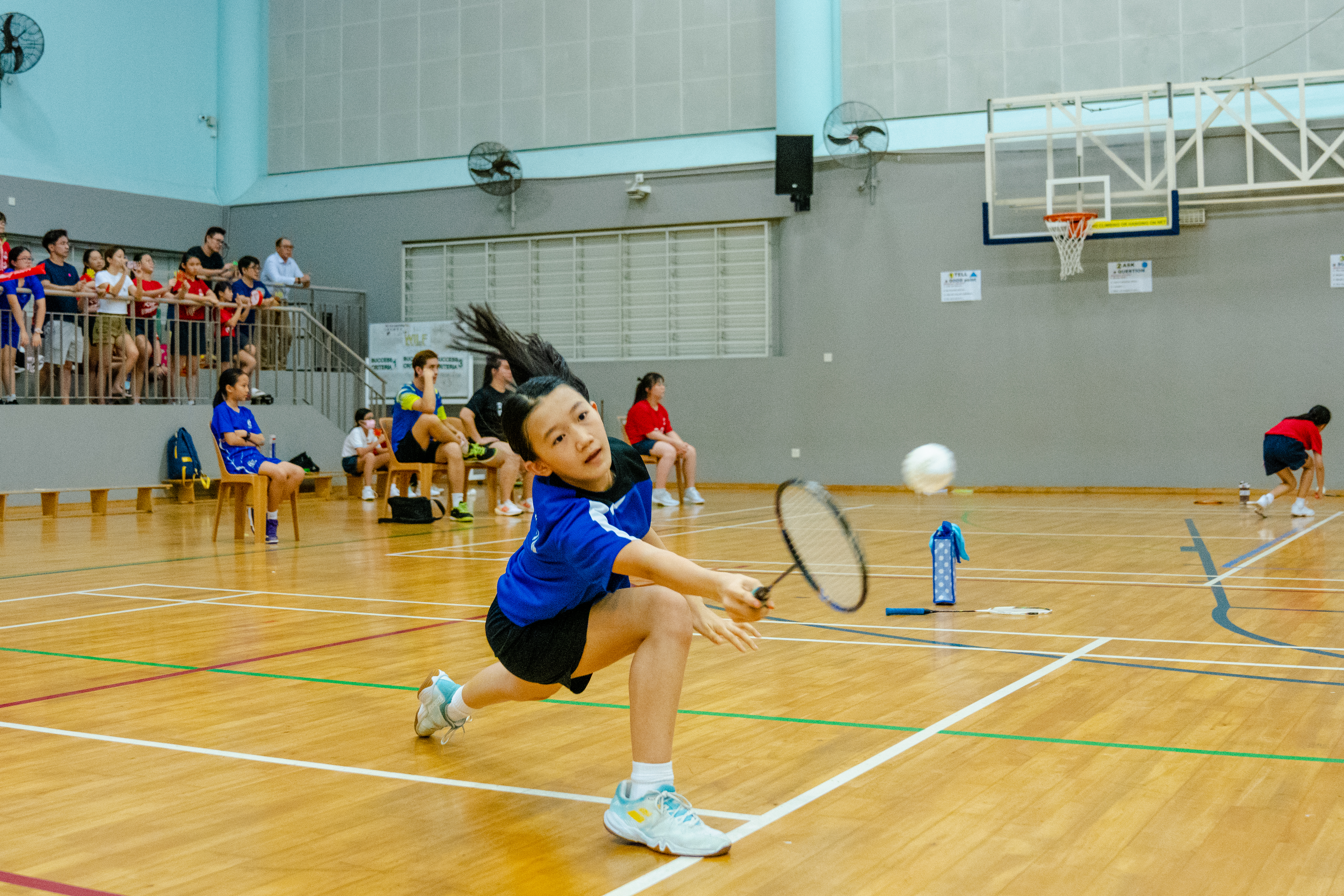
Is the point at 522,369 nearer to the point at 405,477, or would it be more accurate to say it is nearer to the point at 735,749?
the point at 735,749

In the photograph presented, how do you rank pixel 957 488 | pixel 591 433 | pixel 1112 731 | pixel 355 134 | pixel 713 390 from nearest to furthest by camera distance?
1. pixel 591 433
2. pixel 1112 731
3. pixel 957 488
4. pixel 713 390
5. pixel 355 134

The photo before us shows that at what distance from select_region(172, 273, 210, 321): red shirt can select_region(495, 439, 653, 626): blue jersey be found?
1382 centimetres

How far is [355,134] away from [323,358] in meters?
3.88

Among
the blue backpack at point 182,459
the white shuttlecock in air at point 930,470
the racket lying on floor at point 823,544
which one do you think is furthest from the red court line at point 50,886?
the blue backpack at point 182,459

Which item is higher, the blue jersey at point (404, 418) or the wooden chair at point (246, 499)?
the blue jersey at point (404, 418)

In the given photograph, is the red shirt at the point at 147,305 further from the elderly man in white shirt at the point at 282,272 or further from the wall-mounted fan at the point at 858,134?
the wall-mounted fan at the point at 858,134

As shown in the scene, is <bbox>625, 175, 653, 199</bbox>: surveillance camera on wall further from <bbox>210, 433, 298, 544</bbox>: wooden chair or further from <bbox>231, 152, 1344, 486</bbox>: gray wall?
<bbox>210, 433, 298, 544</bbox>: wooden chair

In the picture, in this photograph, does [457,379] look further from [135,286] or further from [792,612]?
[792,612]

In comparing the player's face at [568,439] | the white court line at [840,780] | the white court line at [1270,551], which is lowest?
the white court line at [840,780]

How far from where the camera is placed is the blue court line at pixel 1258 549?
7.78 meters

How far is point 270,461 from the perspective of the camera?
1001 centimetres

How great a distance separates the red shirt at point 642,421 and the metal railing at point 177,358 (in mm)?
4635

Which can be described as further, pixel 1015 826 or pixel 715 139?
pixel 715 139

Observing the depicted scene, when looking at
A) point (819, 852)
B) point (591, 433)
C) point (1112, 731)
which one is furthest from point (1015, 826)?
point (591, 433)
